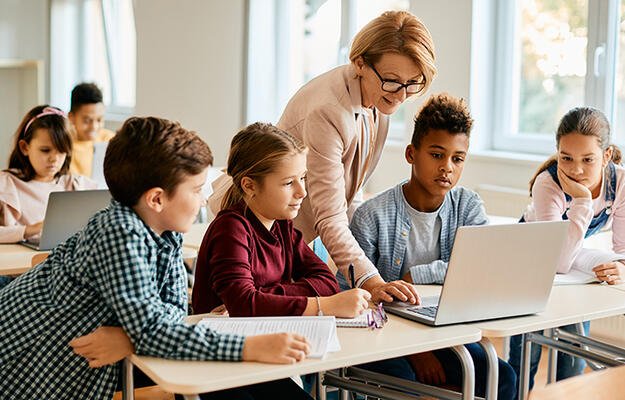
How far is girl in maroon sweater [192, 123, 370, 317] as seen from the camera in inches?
71.1

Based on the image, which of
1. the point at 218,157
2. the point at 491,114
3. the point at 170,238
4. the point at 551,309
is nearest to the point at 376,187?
the point at 491,114

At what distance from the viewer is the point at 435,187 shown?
2268mm

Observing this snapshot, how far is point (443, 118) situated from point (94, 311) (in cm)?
107

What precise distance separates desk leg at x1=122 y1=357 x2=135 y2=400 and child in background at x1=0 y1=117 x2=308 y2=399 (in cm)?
2

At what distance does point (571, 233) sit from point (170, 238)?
1178mm

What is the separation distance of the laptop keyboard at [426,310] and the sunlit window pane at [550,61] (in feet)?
8.14

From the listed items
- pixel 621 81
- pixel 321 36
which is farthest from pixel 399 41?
pixel 321 36

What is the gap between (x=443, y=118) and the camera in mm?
2260

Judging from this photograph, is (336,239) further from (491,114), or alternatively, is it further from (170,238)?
(491,114)

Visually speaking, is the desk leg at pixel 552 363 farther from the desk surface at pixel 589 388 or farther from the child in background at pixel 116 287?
the child in background at pixel 116 287

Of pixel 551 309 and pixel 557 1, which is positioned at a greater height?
pixel 557 1

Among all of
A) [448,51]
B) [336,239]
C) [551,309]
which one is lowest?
[551,309]

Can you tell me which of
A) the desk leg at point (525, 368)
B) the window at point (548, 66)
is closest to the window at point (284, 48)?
the window at point (548, 66)

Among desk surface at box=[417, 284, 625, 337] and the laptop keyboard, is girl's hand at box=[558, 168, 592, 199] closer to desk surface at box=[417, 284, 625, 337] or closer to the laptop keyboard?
desk surface at box=[417, 284, 625, 337]
